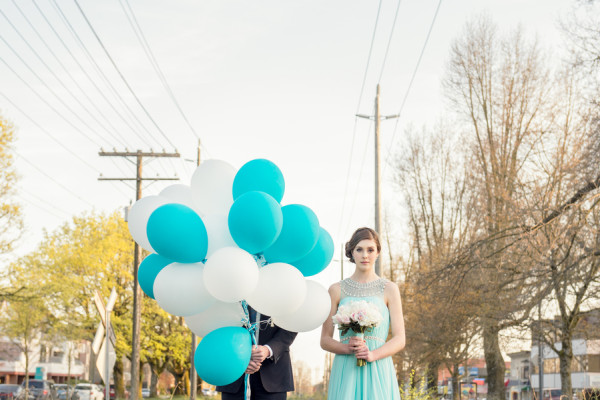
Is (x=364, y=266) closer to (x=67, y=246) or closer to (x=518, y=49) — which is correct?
(x=518, y=49)

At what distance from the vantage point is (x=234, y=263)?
4.38 metres

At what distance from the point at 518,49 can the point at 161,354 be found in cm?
2635

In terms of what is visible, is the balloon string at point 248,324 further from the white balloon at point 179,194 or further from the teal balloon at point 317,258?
the white balloon at point 179,194

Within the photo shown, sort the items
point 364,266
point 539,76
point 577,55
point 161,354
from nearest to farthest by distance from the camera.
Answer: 1. point 364,266
2. point 577,55
3. point 539,76
4. point 161,354

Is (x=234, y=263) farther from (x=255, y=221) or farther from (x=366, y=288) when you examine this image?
(x=366, y=288)

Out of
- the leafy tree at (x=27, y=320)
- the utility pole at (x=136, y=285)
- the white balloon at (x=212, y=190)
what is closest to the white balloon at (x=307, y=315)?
the white balloon at (x=212, y=190)

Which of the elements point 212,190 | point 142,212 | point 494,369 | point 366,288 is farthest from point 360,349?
point 494,369

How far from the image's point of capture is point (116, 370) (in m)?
41.7

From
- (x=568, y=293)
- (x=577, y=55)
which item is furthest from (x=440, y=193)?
(x=577, y=55)

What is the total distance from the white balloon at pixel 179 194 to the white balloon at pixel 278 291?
2.93 feet

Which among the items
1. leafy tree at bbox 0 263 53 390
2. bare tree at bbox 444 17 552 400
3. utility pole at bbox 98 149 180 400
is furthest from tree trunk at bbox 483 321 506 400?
leafy tree at bbox 0 263 53 390

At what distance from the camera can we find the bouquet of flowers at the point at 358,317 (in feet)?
16.3

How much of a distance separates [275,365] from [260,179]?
128 centimetres

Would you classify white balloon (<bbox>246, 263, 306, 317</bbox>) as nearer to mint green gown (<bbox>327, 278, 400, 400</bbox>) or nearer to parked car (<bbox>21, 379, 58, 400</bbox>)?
mint green gown (<bbox>327, 278, 400, 400</bbox>)
